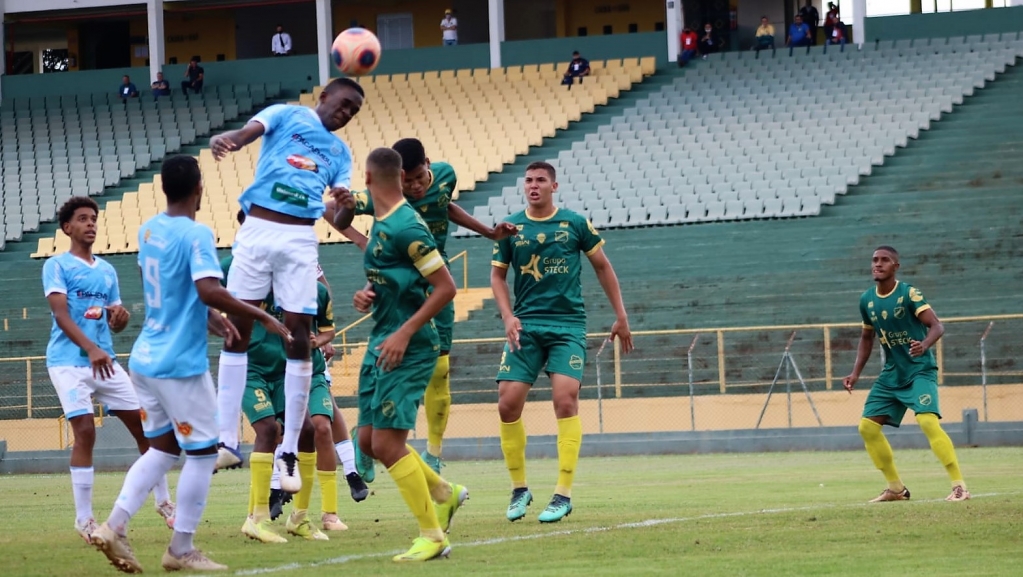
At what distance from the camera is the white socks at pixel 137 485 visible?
7434 millimetres

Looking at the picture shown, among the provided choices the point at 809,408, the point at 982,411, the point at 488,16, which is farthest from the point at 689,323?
the point at 488,16

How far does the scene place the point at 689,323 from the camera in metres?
25.1

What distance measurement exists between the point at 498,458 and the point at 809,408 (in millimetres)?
4748

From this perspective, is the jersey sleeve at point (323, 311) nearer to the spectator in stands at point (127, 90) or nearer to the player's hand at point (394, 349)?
the player's hand at point (394, 349)

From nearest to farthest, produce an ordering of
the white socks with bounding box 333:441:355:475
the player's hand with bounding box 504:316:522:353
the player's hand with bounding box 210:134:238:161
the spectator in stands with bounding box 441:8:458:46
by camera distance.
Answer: the player's hand with bounding box 210:134:238:161 → the player's hand with bounding box 504:316:522:353 → the white socks with bounding box 333:441:355:475 → the spectator in stands with bounding box 441:8:458:46

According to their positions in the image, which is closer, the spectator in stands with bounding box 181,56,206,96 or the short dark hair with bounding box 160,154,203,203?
the short dark hair with bounding box 160,154,203,203

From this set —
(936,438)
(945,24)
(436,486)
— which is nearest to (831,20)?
(945,24)

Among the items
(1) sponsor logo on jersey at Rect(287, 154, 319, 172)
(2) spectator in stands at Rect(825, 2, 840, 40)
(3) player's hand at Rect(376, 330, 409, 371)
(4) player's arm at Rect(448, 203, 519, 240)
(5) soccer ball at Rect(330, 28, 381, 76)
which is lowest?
(3) player's hand at Rect(376, 330, 409, 371)

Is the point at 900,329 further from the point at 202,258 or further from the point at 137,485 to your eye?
the point at 137,485

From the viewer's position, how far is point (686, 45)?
129 ft

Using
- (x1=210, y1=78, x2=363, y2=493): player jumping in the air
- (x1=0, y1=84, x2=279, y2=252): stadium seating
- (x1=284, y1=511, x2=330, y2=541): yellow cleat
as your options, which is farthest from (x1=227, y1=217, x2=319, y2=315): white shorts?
(x1=0, y1=84, x2=279, y2=252): stadium seating

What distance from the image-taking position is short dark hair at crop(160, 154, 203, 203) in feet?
25.0

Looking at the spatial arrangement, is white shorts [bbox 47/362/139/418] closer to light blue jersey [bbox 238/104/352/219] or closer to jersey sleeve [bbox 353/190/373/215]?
light blue jersey [bbox 238/104/352/219]

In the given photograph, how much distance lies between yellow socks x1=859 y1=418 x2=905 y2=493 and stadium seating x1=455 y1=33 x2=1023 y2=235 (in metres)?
16.8
